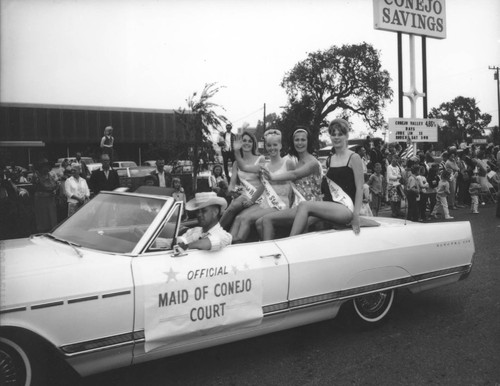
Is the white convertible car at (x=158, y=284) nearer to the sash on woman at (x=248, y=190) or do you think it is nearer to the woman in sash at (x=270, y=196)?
the woman in sash at (x=270, y=196)

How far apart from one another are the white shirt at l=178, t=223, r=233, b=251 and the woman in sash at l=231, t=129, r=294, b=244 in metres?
0.68

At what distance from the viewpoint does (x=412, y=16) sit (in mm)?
16172

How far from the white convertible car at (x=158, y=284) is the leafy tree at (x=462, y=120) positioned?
68173mm

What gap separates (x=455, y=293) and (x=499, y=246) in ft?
9.51

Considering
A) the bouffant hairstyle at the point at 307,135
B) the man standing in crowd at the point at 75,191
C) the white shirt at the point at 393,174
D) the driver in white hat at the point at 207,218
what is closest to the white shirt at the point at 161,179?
the man standing in crowd at the point at 75,191

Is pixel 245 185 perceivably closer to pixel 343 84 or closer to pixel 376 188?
pixel 376 188

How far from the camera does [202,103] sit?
10086 mm

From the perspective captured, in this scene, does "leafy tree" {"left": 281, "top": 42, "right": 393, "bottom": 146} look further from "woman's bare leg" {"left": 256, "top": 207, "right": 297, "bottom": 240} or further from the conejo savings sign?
"woman's bare leg" {"left": 256, "top": 207, "right": 297, "bottom": 240}

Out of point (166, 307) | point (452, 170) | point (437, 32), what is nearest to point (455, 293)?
point (166, 307)

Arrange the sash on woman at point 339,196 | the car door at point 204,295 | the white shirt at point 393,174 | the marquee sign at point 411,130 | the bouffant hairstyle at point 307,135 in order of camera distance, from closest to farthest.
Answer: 1. the car door at point 204,295
2. the sash on woman at point 339,196
3. the bouffant hairstyle at point 307,135
4. the white shirt at point 393,174
5. the marquee sign at point 411,130

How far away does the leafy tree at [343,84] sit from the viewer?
1575 inches

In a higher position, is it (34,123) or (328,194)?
(34,123)

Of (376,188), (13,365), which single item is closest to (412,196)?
(376,188)

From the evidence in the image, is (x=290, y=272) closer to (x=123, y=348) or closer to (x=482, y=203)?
(x=123, y=348)
